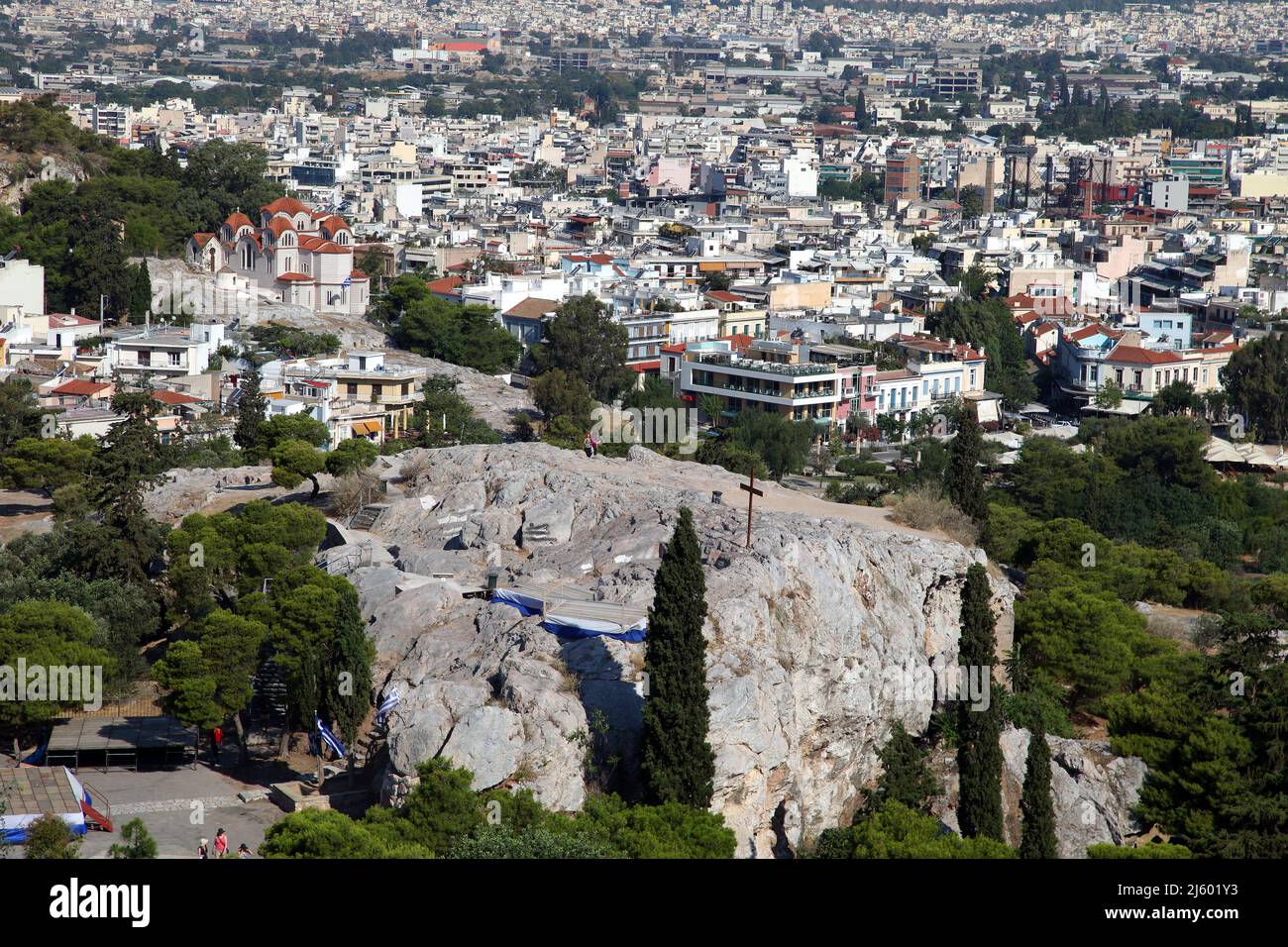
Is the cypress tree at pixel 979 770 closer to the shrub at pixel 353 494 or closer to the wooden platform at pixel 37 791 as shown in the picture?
the wooden platform at pixel 37 791

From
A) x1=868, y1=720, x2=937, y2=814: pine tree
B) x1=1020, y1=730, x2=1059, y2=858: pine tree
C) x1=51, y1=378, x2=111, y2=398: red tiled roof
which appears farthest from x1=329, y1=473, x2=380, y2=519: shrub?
x1=51, y1=378, x2=111, y2=398: red tiled roof

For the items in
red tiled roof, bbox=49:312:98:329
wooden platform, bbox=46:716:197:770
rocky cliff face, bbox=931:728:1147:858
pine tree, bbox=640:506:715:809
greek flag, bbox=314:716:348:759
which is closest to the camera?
pine tree, bbox=640:506:715:809

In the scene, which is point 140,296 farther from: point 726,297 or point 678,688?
point 678,688

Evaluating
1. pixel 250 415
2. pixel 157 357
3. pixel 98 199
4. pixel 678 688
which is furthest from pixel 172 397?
pixel 678 688

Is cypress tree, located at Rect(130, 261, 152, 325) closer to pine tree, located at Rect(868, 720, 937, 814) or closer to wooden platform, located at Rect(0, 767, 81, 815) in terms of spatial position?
wooden platform, located at Rect(0, 767, 81, 815)

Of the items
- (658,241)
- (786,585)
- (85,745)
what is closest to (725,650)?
(786,585)

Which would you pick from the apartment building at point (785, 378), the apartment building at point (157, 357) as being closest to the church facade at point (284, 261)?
the apartment building at point (157, 357)

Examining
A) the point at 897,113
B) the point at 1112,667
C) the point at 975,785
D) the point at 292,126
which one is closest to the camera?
the point at 975,785
